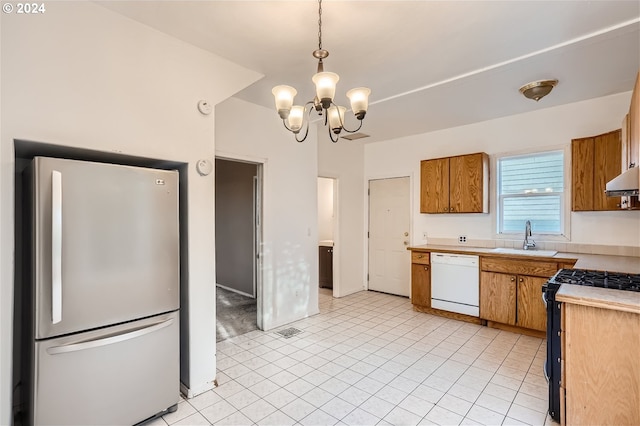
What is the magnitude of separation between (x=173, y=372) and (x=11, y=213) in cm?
133

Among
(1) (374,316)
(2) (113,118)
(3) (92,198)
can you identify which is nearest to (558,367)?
(1) (374,316)

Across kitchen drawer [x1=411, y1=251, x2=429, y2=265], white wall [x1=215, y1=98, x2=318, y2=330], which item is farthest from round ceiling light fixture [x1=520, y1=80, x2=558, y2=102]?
white wall [x1=215, y1=98, x2=318, y2=330]

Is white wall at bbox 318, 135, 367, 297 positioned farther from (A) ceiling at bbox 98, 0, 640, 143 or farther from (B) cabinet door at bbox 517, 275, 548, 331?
(B) cabinet door at bbox 517, 275, 548, 331

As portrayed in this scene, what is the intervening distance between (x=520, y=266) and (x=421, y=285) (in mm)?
1244

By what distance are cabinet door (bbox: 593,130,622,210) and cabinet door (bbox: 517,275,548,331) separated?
0.97 meters

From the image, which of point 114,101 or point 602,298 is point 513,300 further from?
point 114,101

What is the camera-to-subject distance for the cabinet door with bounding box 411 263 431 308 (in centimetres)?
429

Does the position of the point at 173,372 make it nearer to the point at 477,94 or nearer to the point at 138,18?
the point at 138,18

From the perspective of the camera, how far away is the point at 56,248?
1657 millimetres

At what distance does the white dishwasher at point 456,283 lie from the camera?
12.8 feet

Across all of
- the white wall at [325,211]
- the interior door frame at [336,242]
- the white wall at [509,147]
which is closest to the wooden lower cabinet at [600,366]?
the white wall at [509,147]

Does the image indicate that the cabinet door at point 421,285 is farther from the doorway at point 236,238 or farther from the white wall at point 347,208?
the doorway at point 236,238

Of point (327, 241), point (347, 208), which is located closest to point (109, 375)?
point (347, 208)

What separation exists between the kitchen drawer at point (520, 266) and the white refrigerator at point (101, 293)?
3395mm
